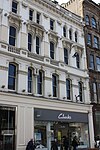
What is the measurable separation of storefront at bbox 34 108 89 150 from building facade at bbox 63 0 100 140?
2464 mm

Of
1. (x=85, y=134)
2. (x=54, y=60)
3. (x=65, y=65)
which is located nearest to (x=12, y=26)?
(x=54, y=60)

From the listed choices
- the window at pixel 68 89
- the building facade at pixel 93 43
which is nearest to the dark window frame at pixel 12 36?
the window at pixel 68 89

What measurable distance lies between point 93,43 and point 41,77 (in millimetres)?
12475

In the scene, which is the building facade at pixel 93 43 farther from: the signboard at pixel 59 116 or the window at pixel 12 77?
the window at pixel 12 77

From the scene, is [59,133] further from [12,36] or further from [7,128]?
[12,36]

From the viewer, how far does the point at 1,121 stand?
62.7ft

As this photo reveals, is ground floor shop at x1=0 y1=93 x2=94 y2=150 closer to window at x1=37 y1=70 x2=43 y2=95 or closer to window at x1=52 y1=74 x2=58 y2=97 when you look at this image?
window at x1=37 y1=70 x2=43 y2=95

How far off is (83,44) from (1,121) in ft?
54.7

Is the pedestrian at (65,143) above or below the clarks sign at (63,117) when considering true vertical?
below

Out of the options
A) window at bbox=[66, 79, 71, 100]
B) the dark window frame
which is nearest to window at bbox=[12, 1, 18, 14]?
the dark window frame

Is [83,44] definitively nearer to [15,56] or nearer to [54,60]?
[54,60]

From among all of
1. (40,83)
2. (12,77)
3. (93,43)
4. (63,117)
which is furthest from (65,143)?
(93,43)

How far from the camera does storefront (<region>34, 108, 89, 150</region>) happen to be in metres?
22.0

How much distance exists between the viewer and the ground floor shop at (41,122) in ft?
64.1
